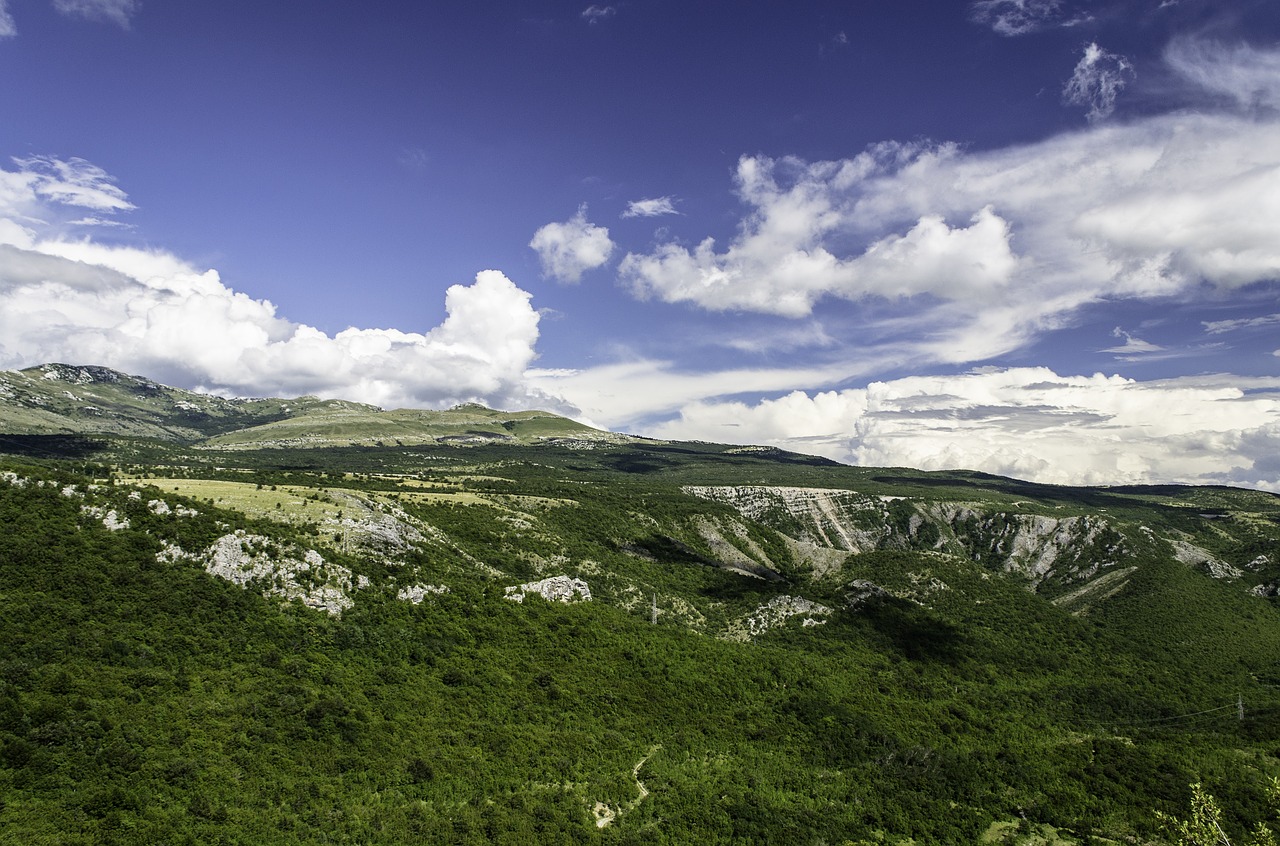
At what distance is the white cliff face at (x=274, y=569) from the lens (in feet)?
188

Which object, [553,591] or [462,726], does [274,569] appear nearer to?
[462,726]

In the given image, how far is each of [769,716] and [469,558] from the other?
51.5 metres

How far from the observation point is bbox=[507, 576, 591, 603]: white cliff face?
76.4 m

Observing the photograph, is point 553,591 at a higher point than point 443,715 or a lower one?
higher

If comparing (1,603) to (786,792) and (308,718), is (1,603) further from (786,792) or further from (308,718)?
(786,792)

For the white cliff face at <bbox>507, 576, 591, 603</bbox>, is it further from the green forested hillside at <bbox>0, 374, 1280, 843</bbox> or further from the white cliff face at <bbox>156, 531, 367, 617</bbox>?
the white cliff face at <bbox>156, 531, 367, 617</bbox>

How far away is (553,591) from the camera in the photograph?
266ft

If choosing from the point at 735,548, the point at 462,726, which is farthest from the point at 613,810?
the point at 735,548

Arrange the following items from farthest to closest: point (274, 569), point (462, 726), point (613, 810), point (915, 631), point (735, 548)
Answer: point (735, 548) → point (915, 631) → point (274, 569) → point (462, 726) → point (613, 810)

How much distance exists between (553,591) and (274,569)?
34.3 meters

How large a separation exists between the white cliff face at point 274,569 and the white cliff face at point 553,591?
1973cm

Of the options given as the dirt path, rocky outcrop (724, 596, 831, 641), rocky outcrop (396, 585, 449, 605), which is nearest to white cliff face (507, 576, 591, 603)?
rocky outcrop (396, 585, 449, 605)

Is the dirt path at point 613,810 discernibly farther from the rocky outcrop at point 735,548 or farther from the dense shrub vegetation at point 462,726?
the rocky outcrop at point 735,548

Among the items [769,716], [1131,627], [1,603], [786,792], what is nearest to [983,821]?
[786,792]
